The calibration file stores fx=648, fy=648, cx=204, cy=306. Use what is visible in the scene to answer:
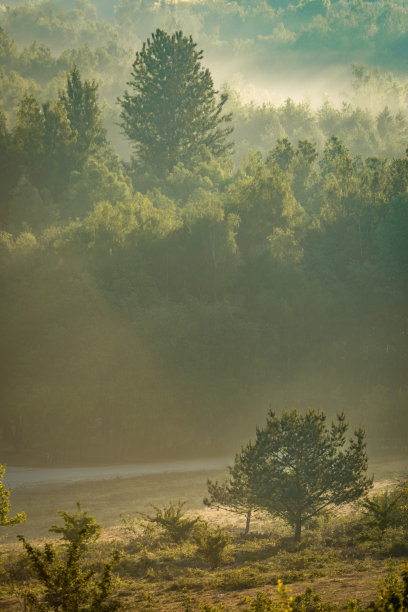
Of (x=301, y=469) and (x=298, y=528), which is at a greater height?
(x=301, y=469)

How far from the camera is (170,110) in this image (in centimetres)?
5759

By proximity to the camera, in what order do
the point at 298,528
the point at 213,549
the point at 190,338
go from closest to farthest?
1. the point at 213,549
2. the point at 298,528
3. the point at 190,338

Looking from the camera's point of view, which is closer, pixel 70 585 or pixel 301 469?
pixel 70 585

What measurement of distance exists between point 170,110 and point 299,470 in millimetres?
44737

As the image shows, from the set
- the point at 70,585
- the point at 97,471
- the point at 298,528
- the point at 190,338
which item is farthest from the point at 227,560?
the point at 190,338

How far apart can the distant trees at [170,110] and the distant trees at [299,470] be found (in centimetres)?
4033

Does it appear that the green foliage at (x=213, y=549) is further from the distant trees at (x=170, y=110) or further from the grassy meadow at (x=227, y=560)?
the distant trees at (x=170, y=110)

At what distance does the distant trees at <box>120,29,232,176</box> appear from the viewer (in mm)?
57250

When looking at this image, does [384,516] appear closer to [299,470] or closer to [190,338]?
[299,470]

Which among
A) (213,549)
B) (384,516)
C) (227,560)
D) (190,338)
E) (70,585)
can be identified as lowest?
(227,560)

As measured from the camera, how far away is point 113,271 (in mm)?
41406

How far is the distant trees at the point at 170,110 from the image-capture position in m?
57.2

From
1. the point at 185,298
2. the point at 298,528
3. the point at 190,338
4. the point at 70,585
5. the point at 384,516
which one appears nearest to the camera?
the point at 70,585

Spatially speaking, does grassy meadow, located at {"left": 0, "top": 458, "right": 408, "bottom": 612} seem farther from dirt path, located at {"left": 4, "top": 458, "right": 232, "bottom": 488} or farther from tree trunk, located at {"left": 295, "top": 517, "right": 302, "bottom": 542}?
dirt path, located at {"left": 4, "top": 458, "right": 232, "bottom": 488}
